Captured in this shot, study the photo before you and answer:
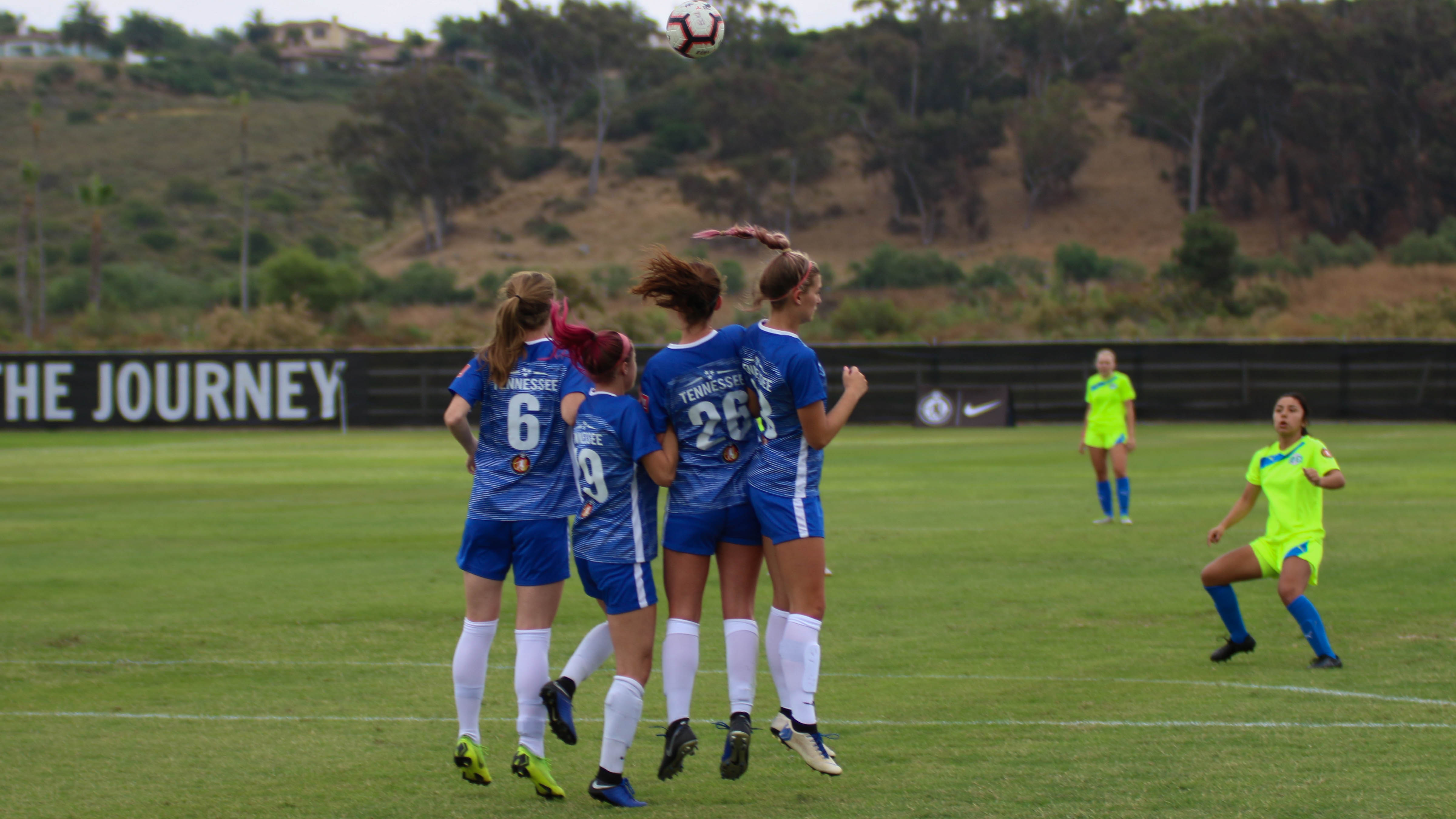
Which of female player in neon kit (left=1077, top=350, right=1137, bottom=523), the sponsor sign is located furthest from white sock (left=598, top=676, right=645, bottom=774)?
the sponsor sign

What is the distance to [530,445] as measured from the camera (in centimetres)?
570

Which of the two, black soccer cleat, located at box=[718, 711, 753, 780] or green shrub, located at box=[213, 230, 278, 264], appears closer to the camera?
black soccer cleat, located at box=[718, 711, 753, 780]

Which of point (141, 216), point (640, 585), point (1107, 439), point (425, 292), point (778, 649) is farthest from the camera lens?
point (141, 216)

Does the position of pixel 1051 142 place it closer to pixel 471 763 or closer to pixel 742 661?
pixel 742 661

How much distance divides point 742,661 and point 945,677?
7.94ft

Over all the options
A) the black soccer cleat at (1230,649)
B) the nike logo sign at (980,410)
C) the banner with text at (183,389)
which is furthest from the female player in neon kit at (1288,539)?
the banner with text at (183,389)

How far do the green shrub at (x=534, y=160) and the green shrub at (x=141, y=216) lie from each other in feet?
76.6

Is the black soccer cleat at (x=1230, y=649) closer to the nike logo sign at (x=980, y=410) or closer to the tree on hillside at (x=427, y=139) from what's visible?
the nike logo sign at (x=980, y=410)

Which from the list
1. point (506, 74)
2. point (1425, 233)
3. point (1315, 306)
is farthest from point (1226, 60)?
point (506, 74)

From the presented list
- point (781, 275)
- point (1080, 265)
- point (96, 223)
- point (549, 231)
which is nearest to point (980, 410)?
point (781, 275)

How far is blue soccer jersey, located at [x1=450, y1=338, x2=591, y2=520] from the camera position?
18.6 ft

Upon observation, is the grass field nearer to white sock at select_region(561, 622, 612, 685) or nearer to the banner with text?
white sock at select_region(561, 622, 612, 685)

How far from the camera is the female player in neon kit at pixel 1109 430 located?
605 inches

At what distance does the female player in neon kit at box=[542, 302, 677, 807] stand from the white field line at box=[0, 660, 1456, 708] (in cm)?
153
